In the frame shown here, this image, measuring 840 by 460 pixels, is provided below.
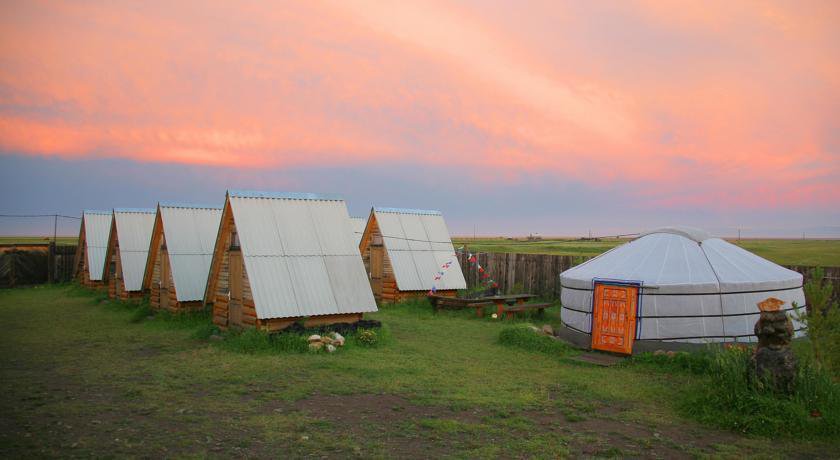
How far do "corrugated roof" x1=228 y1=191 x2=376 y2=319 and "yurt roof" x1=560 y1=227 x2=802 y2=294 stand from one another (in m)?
→ 5.53

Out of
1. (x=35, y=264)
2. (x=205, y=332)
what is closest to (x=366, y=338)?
(x=205, y=332)

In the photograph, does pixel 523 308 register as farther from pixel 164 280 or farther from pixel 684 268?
pixel 164 280

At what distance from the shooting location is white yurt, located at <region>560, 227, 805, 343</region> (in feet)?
41.7

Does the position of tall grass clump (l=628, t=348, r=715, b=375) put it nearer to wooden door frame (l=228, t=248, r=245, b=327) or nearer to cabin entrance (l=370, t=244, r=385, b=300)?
wooden door frame (l=228, t=248, r=245, b=327)

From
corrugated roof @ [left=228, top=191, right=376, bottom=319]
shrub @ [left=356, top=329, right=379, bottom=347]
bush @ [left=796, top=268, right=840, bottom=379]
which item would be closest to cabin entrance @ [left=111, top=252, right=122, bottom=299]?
corrugated roof @ [left=228, top=191, right=376, bottom=319]

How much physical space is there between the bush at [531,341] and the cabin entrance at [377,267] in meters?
8.72

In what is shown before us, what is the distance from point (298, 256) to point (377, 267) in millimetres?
8235

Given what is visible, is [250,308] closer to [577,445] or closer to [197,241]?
[197,241]

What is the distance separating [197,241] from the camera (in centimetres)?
1944

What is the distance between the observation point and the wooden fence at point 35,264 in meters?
29.6

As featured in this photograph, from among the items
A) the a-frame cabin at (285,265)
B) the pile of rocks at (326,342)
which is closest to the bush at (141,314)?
the a-frame cabin at (285,265)

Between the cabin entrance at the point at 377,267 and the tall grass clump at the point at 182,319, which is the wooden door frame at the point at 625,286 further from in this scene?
the tall grass clump at the point at 182,319

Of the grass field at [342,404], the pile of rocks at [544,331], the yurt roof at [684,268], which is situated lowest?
the grass field at [342,404]

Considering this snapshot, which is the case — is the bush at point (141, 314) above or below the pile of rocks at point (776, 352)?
below
